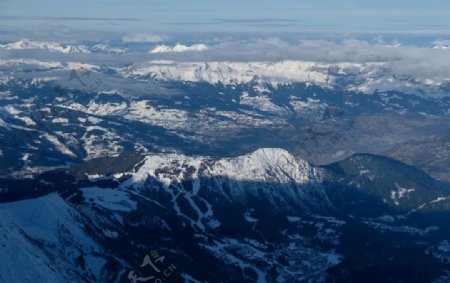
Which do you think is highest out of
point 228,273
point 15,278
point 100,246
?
point 15,278

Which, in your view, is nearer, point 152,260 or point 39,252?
point 39,252

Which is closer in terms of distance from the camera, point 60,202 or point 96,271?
point 96,271

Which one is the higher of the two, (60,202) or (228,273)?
(60,202)

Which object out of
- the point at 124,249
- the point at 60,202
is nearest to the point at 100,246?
the point at 124,249

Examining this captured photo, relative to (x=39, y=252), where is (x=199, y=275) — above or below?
below

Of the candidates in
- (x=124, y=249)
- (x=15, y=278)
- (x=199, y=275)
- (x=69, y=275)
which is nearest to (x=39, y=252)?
(x=69, y=275)

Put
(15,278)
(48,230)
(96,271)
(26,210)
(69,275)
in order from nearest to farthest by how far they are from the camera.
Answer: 1. (15,278)
2. (69,275)
3. (96,271)
4. (48,230)
5. (26,210)

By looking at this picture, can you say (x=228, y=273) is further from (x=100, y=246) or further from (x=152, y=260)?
(x=100, y=246)

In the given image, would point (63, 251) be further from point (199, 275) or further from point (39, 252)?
point (199, 275)

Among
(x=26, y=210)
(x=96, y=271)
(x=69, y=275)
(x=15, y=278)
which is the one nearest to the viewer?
(x=15, y=278)
